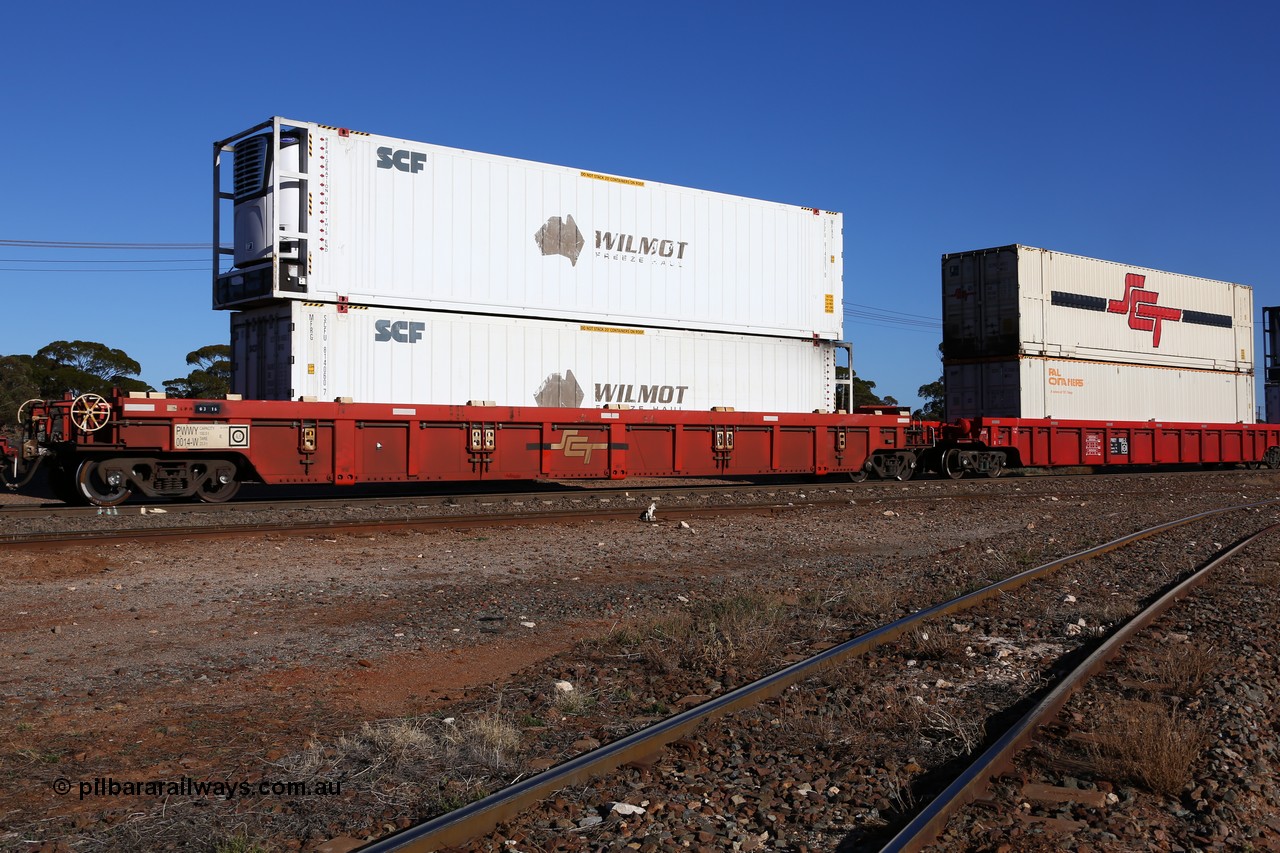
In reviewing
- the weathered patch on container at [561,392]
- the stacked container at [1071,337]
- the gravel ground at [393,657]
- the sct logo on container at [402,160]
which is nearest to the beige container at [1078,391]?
the stacked container at [1071,337]

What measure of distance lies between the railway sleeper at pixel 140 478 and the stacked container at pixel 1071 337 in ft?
58.7

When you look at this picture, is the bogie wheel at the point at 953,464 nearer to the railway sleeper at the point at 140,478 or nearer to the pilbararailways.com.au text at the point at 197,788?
the railway sleeper at the point at 140,478

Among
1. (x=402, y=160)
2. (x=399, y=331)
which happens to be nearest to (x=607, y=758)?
(x=399, y=331)

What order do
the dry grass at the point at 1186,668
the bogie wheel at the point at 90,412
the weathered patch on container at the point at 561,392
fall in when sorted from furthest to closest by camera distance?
1. the weathered patch on container at the point at 561,392
2. the bogie wheel at the point at 90,412
3. the dry grass at the point at 1186,668

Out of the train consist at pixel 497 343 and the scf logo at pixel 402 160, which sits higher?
the scf logo at pixel 402 160

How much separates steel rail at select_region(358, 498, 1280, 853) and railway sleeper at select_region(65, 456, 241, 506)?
35.4 feet

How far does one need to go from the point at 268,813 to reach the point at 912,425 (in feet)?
64.5

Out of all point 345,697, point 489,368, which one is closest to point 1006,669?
point 345,697

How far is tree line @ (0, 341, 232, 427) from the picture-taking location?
40.3m

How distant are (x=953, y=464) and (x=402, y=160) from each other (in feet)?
48.6

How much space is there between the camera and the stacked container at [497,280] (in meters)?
14.6

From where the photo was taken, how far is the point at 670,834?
358 centimetres

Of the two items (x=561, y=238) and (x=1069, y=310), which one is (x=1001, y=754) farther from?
(x=1069, y=310)

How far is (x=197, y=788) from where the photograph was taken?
154 inches
